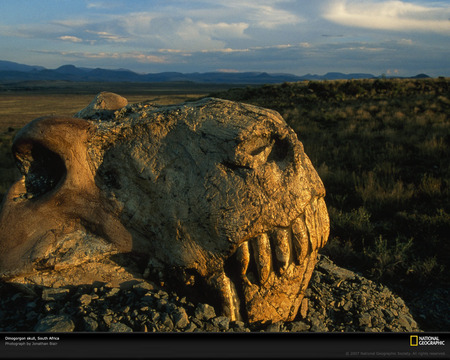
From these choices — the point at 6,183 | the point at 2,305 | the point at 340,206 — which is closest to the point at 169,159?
the point at 2,305

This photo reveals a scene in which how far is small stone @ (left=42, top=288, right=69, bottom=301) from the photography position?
8.52 ft

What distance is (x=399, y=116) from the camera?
13125mm

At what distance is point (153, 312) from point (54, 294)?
0.84 metres

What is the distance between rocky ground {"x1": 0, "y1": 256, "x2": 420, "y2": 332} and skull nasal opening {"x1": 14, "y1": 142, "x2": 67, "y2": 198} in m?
0.81

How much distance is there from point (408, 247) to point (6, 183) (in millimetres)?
8392

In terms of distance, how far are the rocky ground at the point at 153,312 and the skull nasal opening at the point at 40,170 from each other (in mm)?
810

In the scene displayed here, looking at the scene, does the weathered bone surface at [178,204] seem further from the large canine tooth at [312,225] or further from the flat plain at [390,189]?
the flat plain at [390,189]

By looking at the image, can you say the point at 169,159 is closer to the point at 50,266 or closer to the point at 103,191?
the point at 103,191

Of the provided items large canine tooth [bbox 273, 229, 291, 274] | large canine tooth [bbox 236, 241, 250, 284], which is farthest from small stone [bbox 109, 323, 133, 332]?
large canine tooth [bbox 273, 229, 291, 274]

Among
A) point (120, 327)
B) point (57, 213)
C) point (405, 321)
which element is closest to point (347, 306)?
point (405, 321)

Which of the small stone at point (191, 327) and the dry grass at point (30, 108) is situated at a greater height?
the dry grass at point (30, 108)

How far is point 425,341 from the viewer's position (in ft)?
→ 4.98

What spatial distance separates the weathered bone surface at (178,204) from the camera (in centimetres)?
252

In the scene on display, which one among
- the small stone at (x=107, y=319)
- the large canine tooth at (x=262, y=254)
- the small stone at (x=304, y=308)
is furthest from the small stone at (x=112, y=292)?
the small stone at (x=304, y=308)
